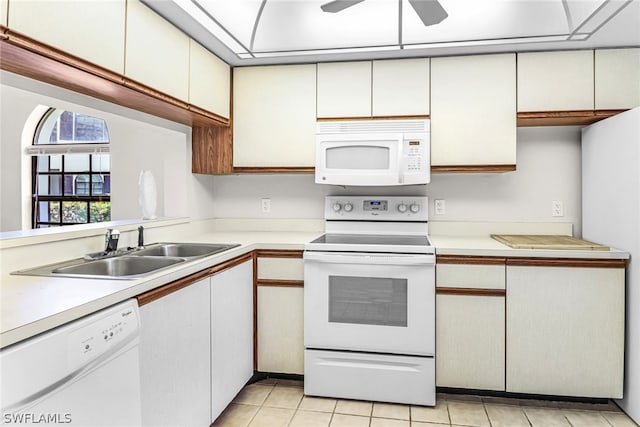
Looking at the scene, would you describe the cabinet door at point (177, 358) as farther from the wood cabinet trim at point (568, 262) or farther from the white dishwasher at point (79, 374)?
the wood cabinet trim at point (568, 262)

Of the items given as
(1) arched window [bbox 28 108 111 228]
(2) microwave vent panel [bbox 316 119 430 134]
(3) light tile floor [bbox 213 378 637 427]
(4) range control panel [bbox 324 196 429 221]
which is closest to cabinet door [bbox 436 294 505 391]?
(3) light tile floor [bbox 213 378 637 427]

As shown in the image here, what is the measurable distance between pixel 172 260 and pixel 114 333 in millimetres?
734

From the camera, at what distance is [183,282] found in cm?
169

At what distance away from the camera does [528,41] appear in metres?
2.35

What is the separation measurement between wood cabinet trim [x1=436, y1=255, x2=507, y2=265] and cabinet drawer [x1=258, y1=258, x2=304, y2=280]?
2.62 ft

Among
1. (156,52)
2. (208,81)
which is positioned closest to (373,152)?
(208,81)

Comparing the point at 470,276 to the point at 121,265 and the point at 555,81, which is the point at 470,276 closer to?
the point at 555,81

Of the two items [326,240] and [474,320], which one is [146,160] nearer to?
[326,240]

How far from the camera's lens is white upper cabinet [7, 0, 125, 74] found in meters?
1.31

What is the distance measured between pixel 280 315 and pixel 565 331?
156 cm

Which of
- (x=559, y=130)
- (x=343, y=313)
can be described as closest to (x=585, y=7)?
(x=559, y=130)

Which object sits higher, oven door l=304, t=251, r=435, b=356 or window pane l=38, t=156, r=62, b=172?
window pane l=38, t=156, r=62, b=172

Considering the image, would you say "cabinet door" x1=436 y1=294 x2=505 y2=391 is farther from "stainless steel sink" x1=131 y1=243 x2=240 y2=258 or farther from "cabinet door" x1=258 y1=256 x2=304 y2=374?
"stainless steel sink" x1=131 y1=243 x2=240 y2=258

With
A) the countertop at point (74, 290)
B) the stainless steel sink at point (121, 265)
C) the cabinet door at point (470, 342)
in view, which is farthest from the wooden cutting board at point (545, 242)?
the stainless steel sink at point (121, 265)
